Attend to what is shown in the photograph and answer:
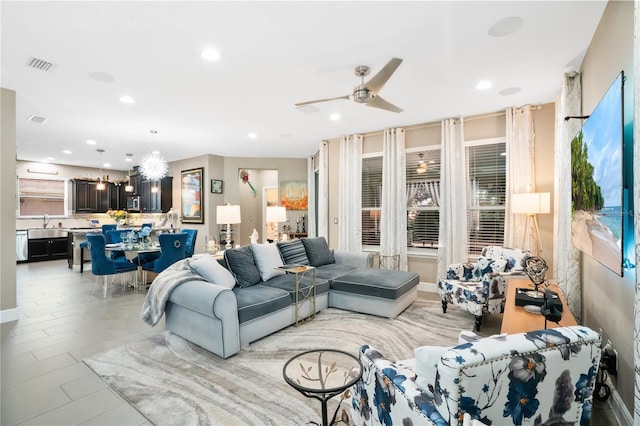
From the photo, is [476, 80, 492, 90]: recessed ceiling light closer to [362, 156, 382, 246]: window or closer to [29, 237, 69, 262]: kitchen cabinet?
[362, 156, 382, 246]: window

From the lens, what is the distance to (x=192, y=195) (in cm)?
830

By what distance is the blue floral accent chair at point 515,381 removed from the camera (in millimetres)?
993

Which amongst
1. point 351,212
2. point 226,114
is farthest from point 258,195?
point 226,114

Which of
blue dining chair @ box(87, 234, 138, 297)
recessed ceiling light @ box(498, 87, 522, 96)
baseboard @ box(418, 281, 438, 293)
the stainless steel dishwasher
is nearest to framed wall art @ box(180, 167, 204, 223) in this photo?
blue dining chair @ box(87, 234, 138, 297)

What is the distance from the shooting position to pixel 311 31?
8.49 ft

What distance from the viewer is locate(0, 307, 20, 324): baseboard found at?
12.3ft

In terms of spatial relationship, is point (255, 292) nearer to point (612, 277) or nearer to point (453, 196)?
point (612, 277)

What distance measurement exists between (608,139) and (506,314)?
4.78 feet

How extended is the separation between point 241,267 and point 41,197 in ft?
30.2

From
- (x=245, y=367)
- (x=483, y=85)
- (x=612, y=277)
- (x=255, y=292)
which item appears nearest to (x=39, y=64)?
(x=255, y=292)

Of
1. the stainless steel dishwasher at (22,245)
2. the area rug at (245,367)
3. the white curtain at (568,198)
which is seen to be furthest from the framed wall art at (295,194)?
the stainless steel dishwasher at (22,245)

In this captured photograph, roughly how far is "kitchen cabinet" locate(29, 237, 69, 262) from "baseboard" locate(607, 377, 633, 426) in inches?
425

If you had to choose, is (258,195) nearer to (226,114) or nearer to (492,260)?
(226,114)

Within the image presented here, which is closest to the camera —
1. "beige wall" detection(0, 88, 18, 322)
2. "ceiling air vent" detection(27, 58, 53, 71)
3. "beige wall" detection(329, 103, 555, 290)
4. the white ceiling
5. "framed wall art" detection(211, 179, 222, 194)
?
the white ceiling
